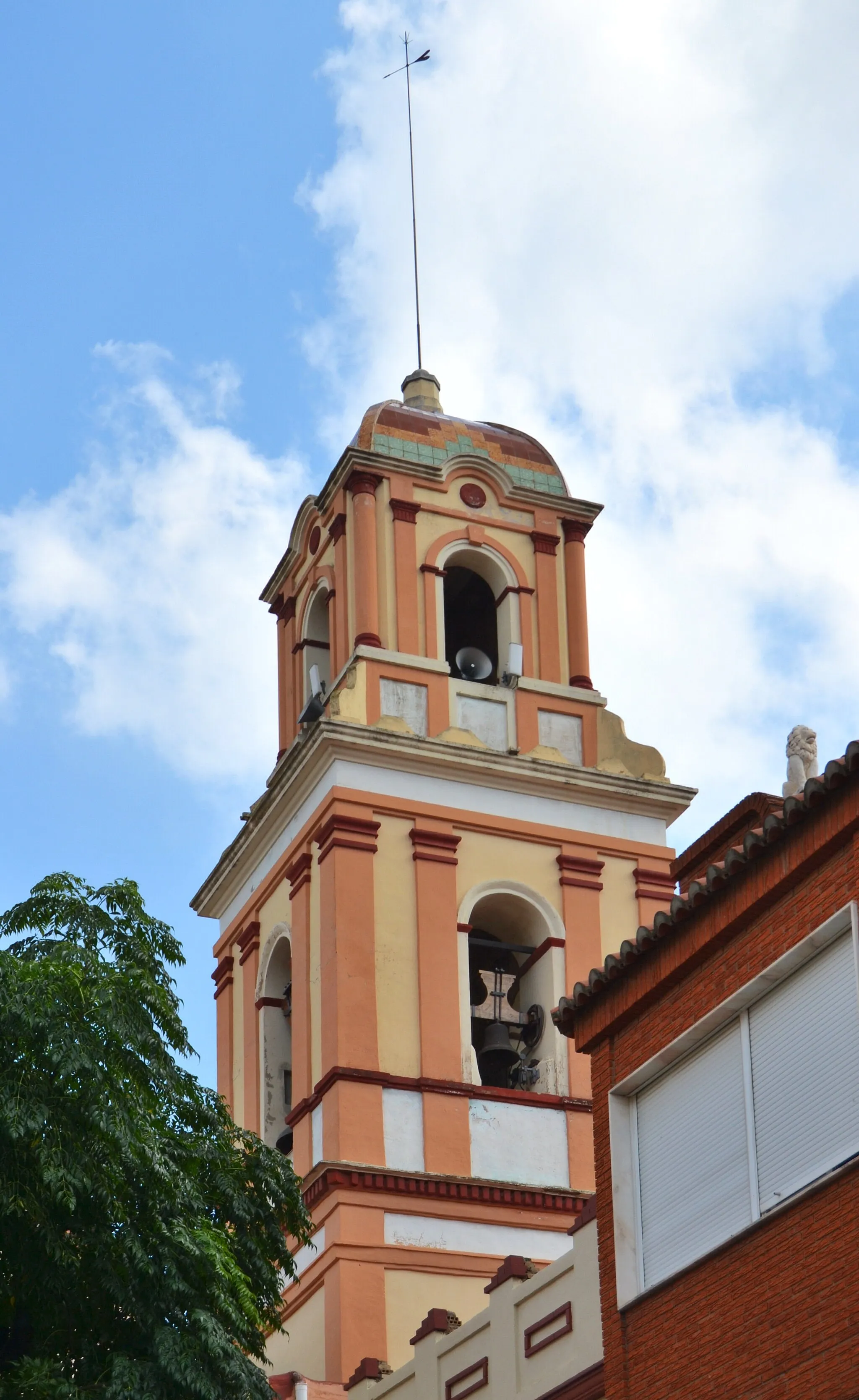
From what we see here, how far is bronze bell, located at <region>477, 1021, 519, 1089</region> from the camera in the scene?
26.9 meters

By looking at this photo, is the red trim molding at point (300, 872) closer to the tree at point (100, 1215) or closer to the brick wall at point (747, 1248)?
the tree at point (100, 1215)

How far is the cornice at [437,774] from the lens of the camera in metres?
27.4

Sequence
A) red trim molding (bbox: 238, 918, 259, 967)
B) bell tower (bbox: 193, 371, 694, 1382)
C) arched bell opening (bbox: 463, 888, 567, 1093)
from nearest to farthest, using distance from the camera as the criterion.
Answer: bell tower (bbox: 193, 371, 694, 1382)
arched bell opening (bbox: 463, 888, 567, 1093)
red trim molding (bbox: 238, 918, 259, 967)

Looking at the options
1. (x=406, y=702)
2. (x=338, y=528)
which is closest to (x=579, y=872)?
(x=406, y=702)

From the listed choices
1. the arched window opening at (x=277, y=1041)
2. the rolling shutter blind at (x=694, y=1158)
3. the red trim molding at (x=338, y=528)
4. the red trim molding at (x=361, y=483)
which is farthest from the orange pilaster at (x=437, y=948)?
the rolling shutter blind at (x=694, y=1158)

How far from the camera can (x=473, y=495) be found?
3020 cm

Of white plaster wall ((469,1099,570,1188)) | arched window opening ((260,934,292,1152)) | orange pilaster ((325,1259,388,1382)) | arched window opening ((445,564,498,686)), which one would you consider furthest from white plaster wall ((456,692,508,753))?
orange pilaster ((325,1259,388,1382))

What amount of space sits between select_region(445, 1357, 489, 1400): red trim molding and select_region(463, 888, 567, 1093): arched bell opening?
7153mm

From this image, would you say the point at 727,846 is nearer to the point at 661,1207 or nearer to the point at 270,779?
the point at 270,779

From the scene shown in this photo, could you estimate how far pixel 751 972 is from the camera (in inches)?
600

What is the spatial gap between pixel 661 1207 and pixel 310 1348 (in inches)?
380

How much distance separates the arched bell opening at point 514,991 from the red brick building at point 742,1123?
9.50 m

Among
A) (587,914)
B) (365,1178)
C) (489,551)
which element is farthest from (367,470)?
(365,1178)

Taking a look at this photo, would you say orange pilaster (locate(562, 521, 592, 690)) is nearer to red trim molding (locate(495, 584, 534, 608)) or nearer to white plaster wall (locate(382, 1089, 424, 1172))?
red trim molding (locate(495, 584, 534, 608))
